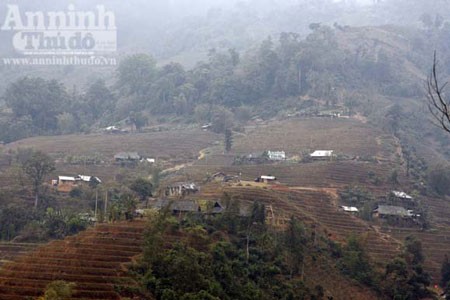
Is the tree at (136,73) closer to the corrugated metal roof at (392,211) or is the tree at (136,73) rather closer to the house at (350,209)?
the house at (350,209)

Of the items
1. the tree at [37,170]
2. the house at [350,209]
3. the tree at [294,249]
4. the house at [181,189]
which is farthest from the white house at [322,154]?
the tree at [37,170]

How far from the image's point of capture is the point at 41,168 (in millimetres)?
41875

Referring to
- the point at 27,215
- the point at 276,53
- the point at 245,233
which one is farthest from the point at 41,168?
the point at 276,53

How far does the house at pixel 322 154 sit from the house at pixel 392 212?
1029 centimetres

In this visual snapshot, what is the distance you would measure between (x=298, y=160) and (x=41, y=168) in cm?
2195

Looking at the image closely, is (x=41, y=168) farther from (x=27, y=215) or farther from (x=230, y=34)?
(x=230, y=34)

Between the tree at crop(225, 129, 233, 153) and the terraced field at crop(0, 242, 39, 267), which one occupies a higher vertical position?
the tree at crop(225, 129, 233, 153)

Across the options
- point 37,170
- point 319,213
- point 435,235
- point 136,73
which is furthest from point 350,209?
point 136,73

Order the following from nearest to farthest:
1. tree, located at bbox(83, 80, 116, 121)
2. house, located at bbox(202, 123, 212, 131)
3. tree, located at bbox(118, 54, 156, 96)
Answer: house, located at bbox(202, 123, 212, 131) < tree, located at bbox(83, 80, 116, 121) < tree, located at bbox(118, 54, 156, 96)

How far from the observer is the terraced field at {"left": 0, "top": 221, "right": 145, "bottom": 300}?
21.7 meters

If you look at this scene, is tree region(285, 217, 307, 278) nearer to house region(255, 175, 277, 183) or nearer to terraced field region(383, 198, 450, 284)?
terraced field region(383, 198, 450, 284)

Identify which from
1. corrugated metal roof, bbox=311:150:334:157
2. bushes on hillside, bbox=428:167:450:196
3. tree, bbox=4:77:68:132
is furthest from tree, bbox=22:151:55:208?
bushes on hillside, bbox=428:167:450:196

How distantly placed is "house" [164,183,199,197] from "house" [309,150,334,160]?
1363 centimetres

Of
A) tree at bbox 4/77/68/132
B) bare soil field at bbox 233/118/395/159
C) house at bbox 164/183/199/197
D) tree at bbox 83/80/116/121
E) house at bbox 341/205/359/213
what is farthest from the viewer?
tree at bbox 83/80/116/121
